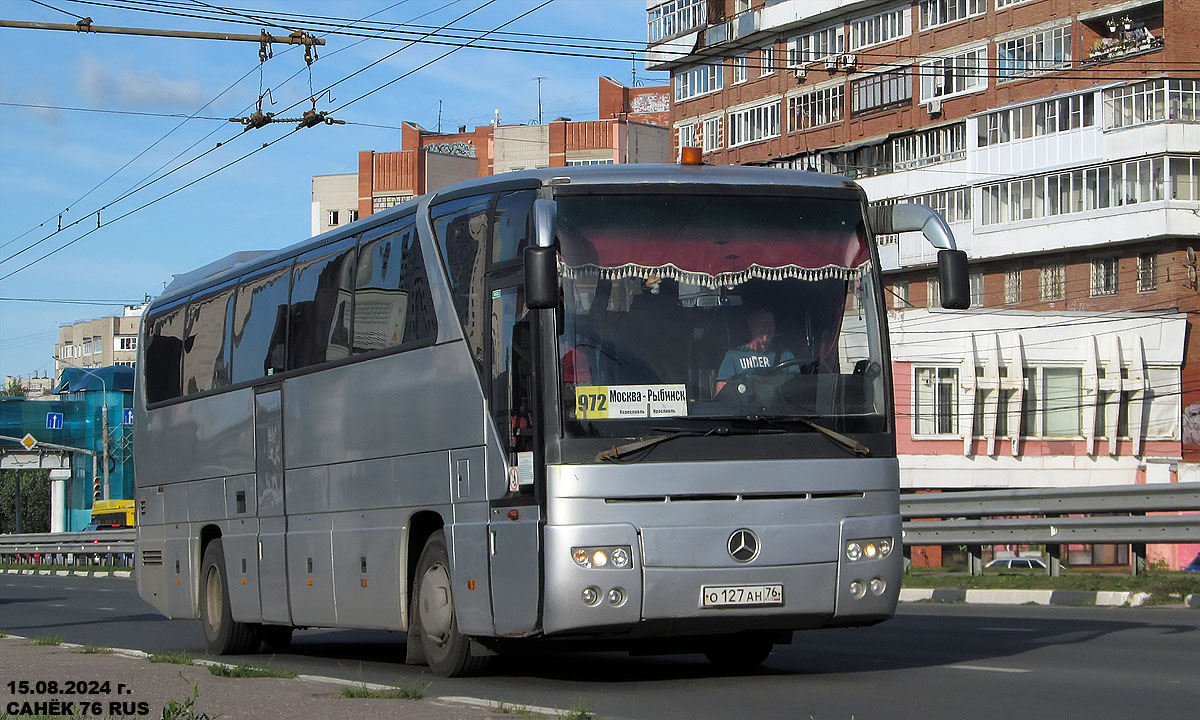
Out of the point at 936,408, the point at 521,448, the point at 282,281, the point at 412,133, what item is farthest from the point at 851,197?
the point at 412,133

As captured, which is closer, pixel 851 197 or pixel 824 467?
pixel 824 467

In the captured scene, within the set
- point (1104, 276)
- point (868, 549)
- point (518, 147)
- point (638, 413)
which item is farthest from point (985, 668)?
point (518, 147)

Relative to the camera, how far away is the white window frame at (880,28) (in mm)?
64875

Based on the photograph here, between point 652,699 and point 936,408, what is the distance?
49604mm

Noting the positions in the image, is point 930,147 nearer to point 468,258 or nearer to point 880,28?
point 880,28

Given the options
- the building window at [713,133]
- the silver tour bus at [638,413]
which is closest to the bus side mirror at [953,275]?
the silver tour bus at [638,413]

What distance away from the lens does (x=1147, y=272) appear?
184 ft

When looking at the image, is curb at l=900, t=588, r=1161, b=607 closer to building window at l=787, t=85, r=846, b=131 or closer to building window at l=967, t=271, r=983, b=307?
building window at l=967, t=271, r=983, b=307

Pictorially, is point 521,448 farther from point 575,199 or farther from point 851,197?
point 851,197

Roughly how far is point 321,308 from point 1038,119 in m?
48.3

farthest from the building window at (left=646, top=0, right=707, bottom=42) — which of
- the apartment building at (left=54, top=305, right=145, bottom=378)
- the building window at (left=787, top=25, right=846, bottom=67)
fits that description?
the apartment building at (left=54, top=305, right=145, bottom=378)

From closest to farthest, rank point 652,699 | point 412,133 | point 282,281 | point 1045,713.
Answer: point 1045,713 < point 652,699 < point 282,281 < point 412,133

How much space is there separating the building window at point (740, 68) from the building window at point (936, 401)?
19.1 m

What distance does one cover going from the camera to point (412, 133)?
109875 mm
